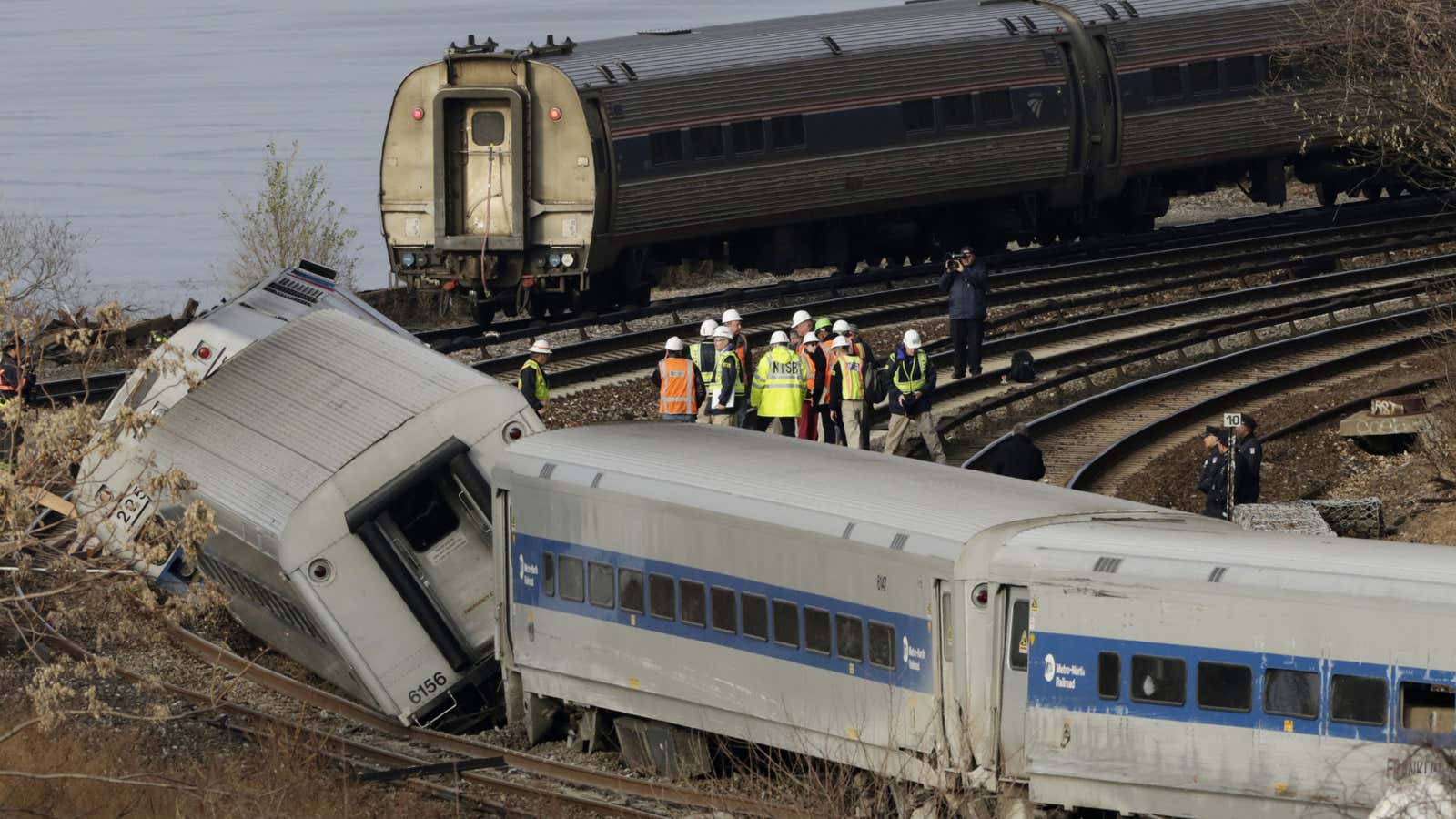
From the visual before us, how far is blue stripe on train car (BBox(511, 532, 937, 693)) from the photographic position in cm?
1269

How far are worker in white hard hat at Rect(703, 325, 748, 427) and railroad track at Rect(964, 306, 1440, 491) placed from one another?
243cm

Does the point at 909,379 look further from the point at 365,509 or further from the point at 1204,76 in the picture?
the point at 1204,76

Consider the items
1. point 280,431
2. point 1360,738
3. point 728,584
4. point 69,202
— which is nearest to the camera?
point 1360,738

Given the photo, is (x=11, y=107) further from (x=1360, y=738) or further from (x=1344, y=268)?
(x=1360, y=738)

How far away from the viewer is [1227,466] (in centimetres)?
1850

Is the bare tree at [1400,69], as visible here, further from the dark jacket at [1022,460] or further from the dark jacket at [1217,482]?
the dark jacket at [1022,460]

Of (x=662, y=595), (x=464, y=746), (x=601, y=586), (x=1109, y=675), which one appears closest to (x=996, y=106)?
(x=464, y=746)

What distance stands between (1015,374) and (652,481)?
11.8 metres

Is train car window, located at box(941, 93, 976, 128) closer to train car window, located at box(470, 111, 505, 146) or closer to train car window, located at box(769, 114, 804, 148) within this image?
train car window, located at box(769, 114, 804, 148)

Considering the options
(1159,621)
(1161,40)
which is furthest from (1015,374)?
(1159,621)

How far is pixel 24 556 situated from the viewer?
42.6 ft

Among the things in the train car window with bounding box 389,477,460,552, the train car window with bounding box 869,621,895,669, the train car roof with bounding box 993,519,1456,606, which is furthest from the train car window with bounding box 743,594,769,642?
the train car window with bounding box 389,477,460,552

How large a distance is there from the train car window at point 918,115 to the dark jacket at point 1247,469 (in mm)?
13419

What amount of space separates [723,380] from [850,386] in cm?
142
